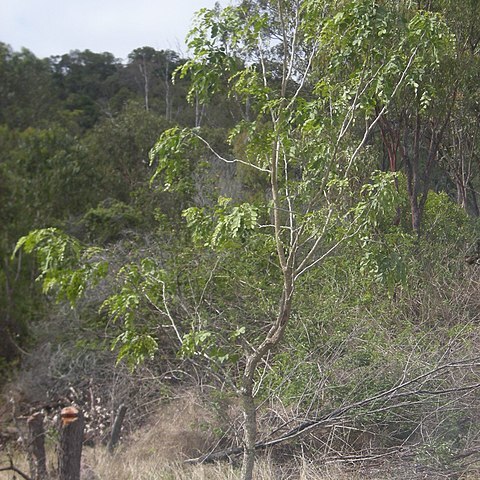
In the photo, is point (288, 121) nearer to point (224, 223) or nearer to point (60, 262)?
point (224, 223)

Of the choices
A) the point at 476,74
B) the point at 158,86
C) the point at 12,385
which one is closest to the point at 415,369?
the point at 12,385

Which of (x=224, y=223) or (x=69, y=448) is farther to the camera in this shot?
(x=69, y=448)

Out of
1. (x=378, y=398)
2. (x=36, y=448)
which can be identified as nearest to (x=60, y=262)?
(x=36, y=448)

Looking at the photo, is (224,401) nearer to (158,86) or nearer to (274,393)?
(274,393)

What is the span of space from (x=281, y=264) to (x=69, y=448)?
70.6 inches

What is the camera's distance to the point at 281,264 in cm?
454

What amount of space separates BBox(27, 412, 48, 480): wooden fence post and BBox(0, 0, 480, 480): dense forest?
877 mm

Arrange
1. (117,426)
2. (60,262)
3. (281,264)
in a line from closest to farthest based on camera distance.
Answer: (60,262) → (281,264) → (117,426)

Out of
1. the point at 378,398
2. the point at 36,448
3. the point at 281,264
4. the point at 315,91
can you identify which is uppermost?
the point at 315,91

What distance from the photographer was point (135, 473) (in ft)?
20.4

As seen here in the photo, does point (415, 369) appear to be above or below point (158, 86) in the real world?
below

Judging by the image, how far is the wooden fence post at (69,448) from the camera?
453 centimetres

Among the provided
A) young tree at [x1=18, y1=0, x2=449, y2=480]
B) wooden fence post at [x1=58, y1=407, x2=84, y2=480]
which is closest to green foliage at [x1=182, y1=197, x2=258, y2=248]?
young tree at [x1=18, y1=0, x2=449, y2=480]

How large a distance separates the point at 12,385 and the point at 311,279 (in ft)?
13.9
